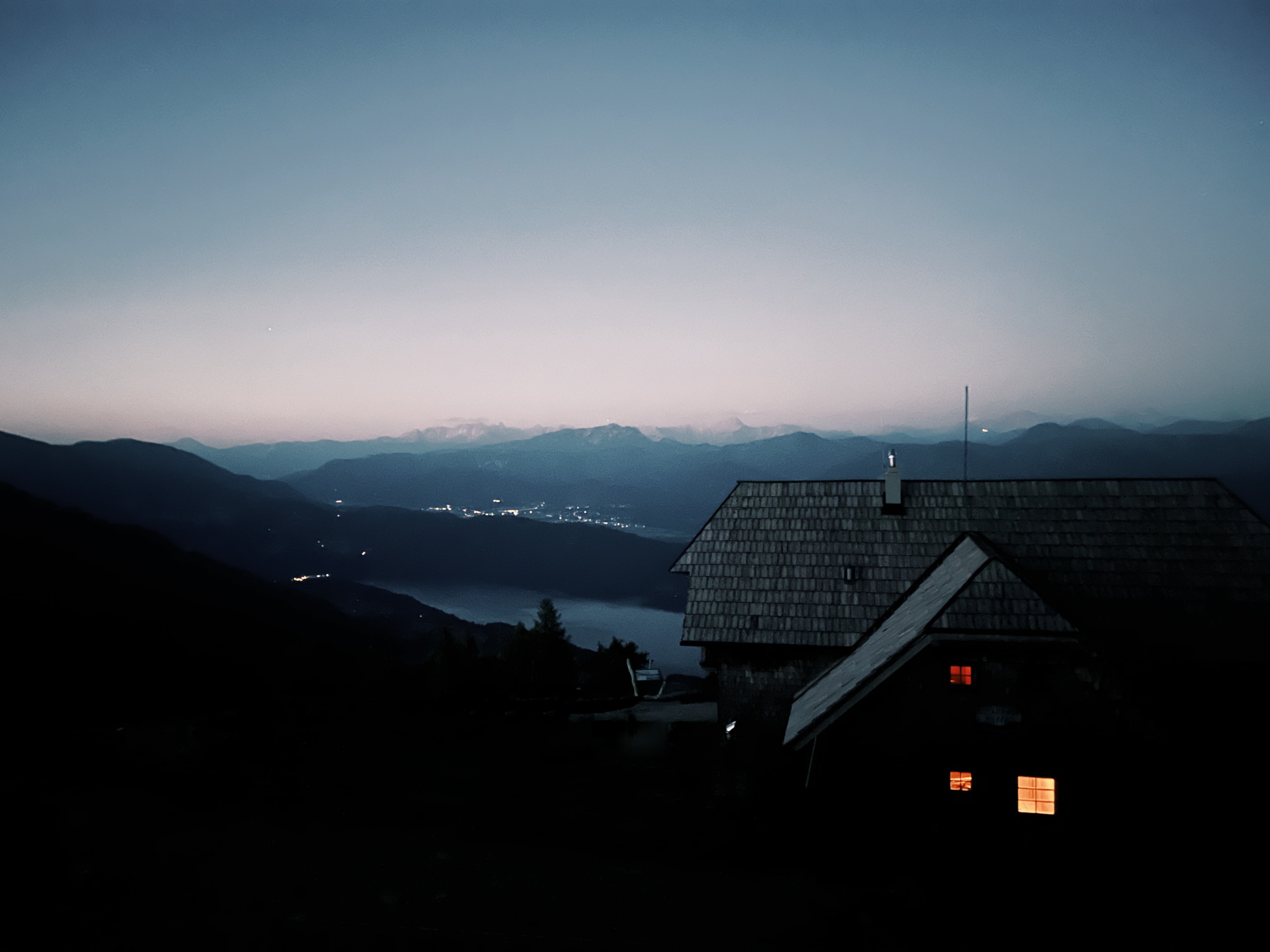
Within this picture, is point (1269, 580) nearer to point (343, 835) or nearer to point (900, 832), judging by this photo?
point (900, 832)

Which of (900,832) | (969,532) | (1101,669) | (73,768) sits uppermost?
(969,532)

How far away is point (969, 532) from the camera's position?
1906cm

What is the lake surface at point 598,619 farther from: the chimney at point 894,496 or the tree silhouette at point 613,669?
the chimney at point 894,496

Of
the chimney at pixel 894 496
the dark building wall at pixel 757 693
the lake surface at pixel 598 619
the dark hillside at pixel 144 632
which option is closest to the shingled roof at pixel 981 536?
the chimney at pixel 894 496

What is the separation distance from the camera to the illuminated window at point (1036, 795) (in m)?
12.1

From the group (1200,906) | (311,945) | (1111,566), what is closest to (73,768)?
(311,945)

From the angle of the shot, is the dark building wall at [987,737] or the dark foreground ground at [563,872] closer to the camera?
the dark foreground ground at [563,872]

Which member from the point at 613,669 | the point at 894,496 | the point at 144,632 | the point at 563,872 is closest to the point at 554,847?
the point at 563,872

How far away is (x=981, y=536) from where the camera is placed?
726 inches

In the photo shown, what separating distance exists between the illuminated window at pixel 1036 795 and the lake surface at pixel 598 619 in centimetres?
9193

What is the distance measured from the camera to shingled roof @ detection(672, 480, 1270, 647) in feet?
60.0

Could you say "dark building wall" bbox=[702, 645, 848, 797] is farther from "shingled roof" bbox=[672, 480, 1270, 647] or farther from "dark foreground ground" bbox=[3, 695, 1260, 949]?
"dark foreground ground" bbox=[3, 695, 1260, 949]

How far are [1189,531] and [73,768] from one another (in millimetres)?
31427

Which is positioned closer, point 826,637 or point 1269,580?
point 1269,580
